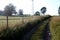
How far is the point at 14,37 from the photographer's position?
12.0 metres

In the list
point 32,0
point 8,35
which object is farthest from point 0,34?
point 32,0

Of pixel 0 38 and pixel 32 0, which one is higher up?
pixel 32 0

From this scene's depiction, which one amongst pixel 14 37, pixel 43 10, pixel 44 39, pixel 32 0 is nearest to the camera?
pixel 14 37

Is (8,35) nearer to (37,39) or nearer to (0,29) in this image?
(0,29)

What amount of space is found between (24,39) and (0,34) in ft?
5.94

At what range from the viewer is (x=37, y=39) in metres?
13.2

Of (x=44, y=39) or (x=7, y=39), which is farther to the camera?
(x=44, y=39)

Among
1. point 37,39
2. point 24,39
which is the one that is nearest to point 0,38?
point 24,39

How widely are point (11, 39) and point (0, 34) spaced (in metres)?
0.74

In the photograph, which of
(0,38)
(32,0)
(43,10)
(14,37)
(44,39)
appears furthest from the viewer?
(43,10)

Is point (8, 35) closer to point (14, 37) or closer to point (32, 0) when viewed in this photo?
point (14, 37)

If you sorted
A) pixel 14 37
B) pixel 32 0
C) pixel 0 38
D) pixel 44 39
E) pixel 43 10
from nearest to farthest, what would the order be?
1. pixel 0 38
2. pixel 14 37
3. pixel 44 39
4. pixel 32 0
5. pixel 43 10

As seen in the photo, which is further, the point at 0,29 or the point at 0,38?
the point at 0,29

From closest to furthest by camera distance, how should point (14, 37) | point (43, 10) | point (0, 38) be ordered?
point (0, 38)
point (14, 37)
point (43, 10)
